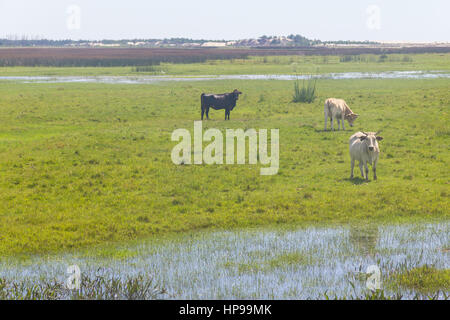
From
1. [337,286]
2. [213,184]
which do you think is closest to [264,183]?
[213,184]

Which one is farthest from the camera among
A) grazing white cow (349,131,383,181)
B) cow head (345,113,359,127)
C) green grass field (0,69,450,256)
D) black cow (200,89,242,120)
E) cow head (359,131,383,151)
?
black cow (200,89,242,120)

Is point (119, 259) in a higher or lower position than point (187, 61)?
lower

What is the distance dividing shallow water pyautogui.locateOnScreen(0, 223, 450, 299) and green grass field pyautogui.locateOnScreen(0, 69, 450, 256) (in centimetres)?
100

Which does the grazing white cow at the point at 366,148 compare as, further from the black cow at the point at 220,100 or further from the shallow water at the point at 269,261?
the black cow at the point at 220,100

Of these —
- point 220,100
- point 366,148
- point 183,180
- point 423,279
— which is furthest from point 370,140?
point 220,100

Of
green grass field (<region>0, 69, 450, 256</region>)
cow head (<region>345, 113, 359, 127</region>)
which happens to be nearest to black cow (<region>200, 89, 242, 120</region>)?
green grass field (<region>0, 69, 450, 256</region>)

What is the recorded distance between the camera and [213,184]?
1686cm

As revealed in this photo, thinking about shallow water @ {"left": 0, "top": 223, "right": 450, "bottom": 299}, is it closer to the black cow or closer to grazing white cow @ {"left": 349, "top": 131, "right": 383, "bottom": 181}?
grazing white cow @ {"left": 349, "top": 131, "right": 383, "bottom": 181}

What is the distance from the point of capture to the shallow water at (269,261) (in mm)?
9070

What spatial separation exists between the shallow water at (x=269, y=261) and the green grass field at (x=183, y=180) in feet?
3.28

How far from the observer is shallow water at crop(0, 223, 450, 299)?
9.07 m

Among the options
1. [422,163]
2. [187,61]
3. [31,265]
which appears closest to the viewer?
[31,265]
